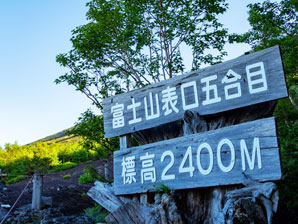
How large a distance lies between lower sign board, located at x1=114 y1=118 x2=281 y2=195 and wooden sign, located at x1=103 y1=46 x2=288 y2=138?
0.26 m

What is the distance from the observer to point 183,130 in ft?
10.5

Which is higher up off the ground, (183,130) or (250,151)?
(183,130)

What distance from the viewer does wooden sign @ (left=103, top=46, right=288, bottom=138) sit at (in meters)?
2.55

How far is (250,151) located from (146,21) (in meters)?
7.00

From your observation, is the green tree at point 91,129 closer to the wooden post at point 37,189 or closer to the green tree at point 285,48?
the wooden post at point 37,189

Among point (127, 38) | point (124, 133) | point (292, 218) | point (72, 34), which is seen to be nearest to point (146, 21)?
point (127, 38)

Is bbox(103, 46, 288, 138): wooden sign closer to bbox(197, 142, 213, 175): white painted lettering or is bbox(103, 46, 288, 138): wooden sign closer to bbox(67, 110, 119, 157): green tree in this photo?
bbox(197, 142, 213, 175): white painted lettering

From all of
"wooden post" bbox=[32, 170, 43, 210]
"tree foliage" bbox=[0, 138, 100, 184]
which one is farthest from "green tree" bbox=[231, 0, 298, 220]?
"tree foliage" bbox=[0, 138, 100, 184]

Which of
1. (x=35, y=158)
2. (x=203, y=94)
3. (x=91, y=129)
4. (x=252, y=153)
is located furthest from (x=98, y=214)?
(x=35, y=158)

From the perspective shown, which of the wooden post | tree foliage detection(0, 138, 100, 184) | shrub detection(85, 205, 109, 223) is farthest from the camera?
tree foliage detection(0, 138, 100, 184)

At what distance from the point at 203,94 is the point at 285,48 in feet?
37.1

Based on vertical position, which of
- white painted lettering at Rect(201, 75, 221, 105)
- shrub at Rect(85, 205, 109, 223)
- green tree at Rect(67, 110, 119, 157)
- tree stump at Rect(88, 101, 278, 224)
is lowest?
shrub at Rect(85, 205, 109, 223)

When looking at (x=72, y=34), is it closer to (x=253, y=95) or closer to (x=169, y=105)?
(x=169, y=105)

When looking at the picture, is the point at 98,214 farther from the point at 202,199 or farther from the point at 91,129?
the point at 202,199
